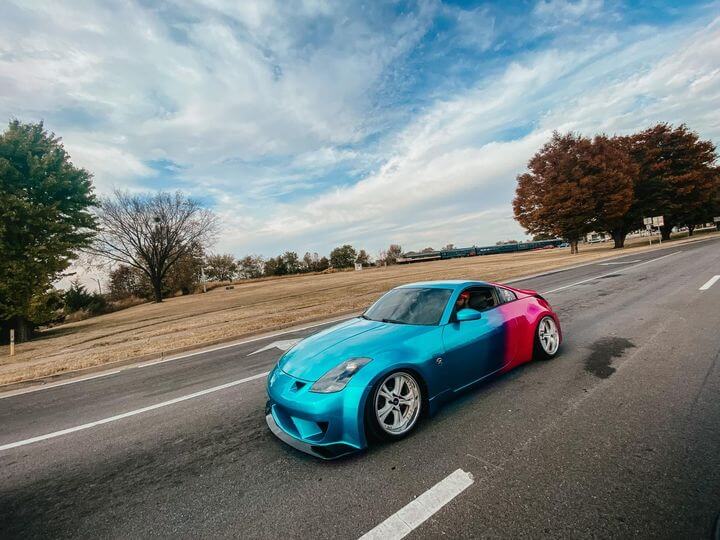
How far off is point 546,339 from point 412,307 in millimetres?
2302

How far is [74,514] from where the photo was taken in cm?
253

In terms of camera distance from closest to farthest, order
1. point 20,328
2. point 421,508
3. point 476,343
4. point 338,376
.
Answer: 1. point 421,508
2. point 338,376
3. point 476,343
4. point 20,328

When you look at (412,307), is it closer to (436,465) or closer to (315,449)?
(436,465)

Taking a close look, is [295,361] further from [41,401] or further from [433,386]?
[41,401]

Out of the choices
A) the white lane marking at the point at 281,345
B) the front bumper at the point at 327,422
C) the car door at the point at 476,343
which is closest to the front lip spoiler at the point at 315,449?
the front bumper at the point at 327,422

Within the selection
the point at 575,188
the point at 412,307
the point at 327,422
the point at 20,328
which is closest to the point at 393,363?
the point at 327,422

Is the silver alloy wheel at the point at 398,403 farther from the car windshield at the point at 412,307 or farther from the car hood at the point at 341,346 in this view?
the car windshield at the point at 412,307

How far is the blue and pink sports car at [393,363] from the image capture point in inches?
111

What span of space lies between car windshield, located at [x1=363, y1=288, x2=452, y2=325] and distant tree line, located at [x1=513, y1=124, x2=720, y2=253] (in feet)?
117

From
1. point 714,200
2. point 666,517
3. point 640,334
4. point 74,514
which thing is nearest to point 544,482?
point 666,517

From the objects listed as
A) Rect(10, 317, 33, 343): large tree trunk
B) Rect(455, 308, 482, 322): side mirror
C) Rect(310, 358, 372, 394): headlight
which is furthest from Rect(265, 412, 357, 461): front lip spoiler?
Rect(10, 317, 33, 343): large tree trunk

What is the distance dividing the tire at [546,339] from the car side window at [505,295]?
0.54 m

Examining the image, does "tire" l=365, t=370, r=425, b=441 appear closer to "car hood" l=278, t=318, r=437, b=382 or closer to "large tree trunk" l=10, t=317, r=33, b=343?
"car hood" l=278, t=318, r=437, b=382

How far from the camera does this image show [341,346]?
3.36 m
